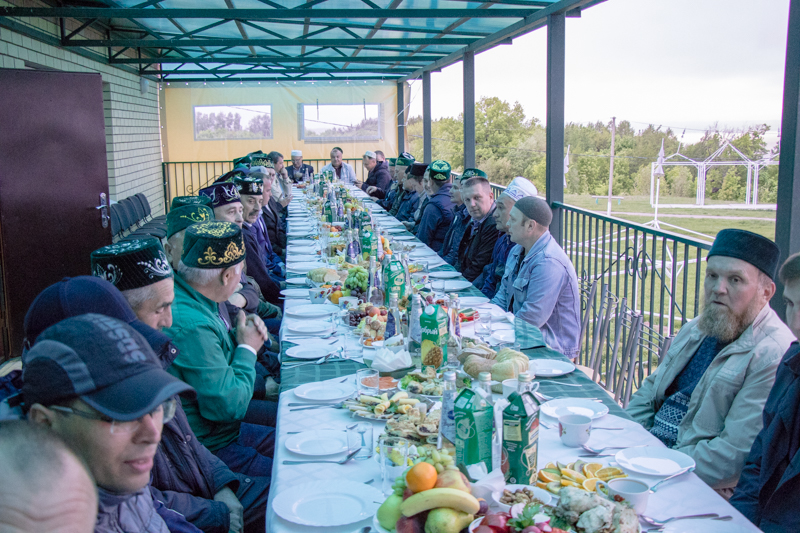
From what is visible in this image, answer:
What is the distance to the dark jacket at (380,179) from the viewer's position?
12.4 meters

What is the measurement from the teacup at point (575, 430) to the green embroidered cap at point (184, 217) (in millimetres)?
2111

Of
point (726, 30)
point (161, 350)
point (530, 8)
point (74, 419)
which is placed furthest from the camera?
point (726, 30)

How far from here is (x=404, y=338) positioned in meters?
2.98

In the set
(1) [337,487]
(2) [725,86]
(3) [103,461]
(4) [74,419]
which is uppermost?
(2) [725,86]

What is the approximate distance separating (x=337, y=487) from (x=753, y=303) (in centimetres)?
170

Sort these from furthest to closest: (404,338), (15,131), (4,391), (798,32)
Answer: (15,131), (798,32), (404,338), (4,391)

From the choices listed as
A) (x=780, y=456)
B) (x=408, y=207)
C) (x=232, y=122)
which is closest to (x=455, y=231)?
(x=408, y=207)

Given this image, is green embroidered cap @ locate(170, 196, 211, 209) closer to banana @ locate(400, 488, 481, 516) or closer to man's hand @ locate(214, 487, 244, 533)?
man's hand @ locate(214, 487, 244, 533)

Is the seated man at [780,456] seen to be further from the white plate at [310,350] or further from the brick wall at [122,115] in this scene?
the brick wall at [122,115]

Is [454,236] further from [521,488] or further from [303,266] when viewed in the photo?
[521,488]

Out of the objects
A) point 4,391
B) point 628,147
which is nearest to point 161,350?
point 4,391

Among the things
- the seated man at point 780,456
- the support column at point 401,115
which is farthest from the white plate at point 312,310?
the support column at point 401,115

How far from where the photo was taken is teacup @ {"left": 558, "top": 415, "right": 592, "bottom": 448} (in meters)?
2.02

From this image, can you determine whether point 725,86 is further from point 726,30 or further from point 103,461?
point 103,461
